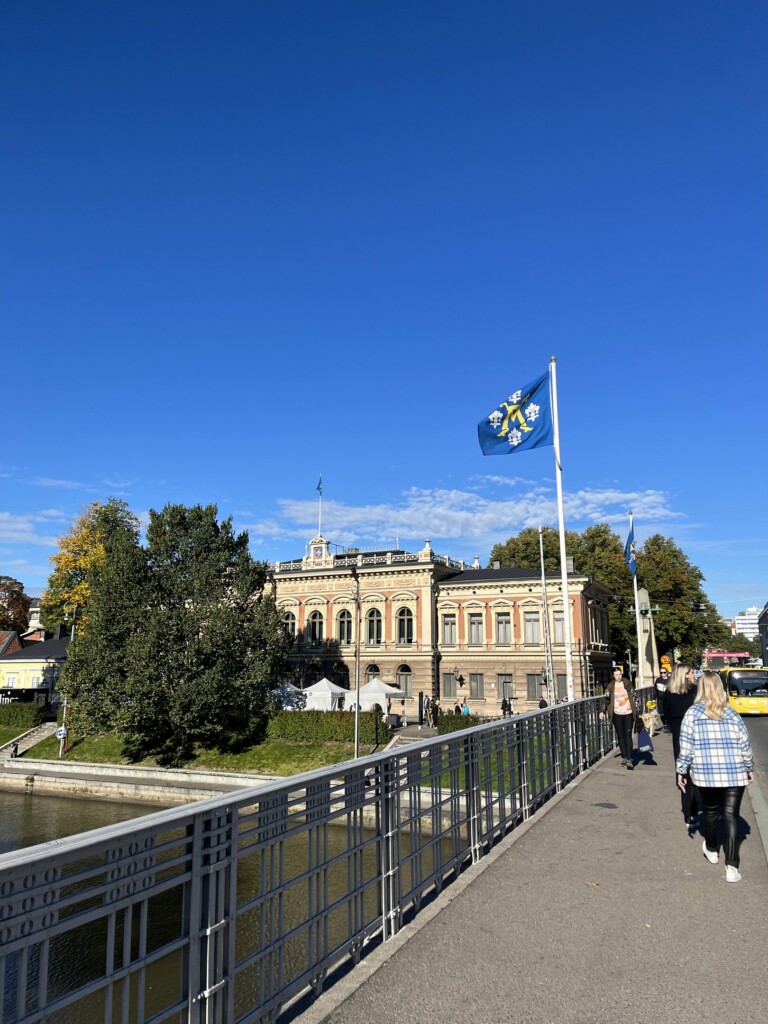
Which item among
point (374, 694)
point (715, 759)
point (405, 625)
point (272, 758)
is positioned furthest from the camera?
point (405, 625)

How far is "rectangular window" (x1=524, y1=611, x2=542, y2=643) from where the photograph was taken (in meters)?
53.7

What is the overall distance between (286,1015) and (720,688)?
17.1 ft

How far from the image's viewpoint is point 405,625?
56.6 metres

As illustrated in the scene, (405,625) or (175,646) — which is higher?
(405,625)

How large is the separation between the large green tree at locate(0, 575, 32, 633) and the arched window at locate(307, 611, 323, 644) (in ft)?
127

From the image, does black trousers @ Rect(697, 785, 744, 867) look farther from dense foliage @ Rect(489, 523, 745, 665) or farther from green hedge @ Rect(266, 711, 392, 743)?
dense foliage @ Rect(489, 523, 745, 665)

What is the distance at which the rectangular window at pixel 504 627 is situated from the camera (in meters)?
54.8

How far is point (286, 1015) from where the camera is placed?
4.01m

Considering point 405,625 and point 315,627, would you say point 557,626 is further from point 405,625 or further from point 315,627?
point 315,627

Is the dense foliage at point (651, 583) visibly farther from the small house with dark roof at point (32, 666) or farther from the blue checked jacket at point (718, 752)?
the blue checked jacket at point (718, 752)

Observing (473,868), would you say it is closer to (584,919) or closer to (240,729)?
(584,919)

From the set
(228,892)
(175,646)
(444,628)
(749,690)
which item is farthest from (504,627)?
(228,892)

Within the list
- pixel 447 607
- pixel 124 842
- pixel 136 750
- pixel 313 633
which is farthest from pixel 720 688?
pixel 313 633

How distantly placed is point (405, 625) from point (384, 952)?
5213 cm
